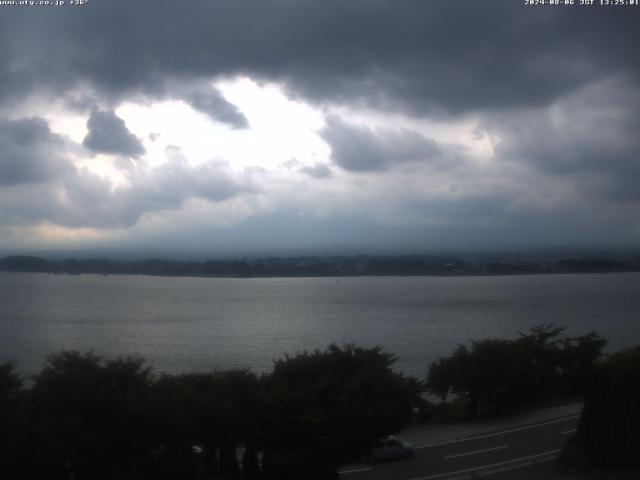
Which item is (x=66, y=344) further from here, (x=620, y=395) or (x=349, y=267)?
(x=349, y=267)

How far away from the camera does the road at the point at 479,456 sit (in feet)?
35.7

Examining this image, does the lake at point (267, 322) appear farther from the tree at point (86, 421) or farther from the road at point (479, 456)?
the tree at point (86, 421)

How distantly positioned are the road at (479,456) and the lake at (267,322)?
6823mm

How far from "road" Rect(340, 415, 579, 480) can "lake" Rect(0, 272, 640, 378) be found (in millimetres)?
6823

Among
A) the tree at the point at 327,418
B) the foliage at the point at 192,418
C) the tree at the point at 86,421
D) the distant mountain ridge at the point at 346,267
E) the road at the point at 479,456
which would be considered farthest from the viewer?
the distant mountain ridge at the point at 346,267

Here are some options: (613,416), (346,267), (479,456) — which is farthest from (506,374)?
(346,267)

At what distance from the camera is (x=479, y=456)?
11883mm

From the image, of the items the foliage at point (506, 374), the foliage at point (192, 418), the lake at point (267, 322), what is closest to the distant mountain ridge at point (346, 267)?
the lake at point (267, 322)

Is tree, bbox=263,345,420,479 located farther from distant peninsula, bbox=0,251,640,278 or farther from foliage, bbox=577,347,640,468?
distant peninsula, bbox=0,251,640,278

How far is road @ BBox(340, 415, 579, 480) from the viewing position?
1088 cm

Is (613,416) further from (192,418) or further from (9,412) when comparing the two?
(9,412)

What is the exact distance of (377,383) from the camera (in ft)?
32.6

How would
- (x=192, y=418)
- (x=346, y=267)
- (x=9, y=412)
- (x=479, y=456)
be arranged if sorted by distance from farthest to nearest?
1. (x=346, y=267)
2. (x=479, y=456)
3. (x=192, y=418)
4. (x=9, y=412)

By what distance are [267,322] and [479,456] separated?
102 ft
